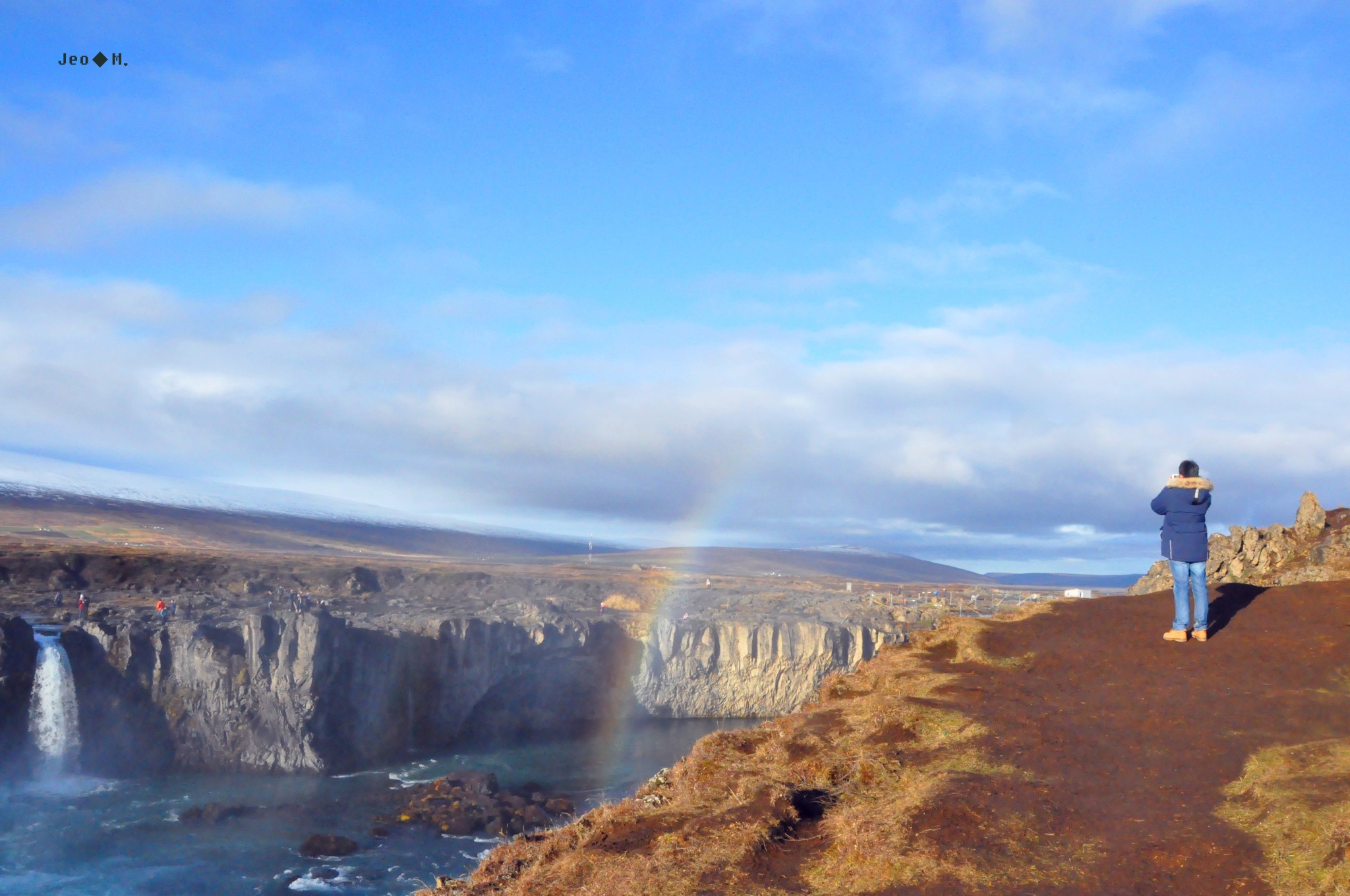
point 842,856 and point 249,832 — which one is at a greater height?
point 842,856

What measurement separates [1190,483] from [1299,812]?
24.5 feet

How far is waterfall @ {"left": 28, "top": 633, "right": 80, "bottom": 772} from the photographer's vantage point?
45.6 m

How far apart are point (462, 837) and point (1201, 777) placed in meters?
35.3

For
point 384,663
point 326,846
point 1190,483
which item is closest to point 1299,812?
point 1190,483

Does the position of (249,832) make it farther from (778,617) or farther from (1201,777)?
(778,617)

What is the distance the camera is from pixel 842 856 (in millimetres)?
8211

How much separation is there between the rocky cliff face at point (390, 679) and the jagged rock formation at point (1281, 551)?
66.5 ft

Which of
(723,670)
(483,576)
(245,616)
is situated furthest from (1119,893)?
(483,576)

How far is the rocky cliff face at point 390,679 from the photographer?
1921 inches

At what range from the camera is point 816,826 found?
9.25 m

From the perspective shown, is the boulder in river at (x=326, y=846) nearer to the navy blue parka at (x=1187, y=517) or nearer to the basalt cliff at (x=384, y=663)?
the basalt cliff at (x=384, y=663)

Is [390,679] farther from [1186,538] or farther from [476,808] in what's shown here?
[1186,538]

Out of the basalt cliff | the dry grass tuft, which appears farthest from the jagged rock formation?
the dry grass tuft

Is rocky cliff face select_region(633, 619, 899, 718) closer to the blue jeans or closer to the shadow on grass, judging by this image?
the shadow on grass
